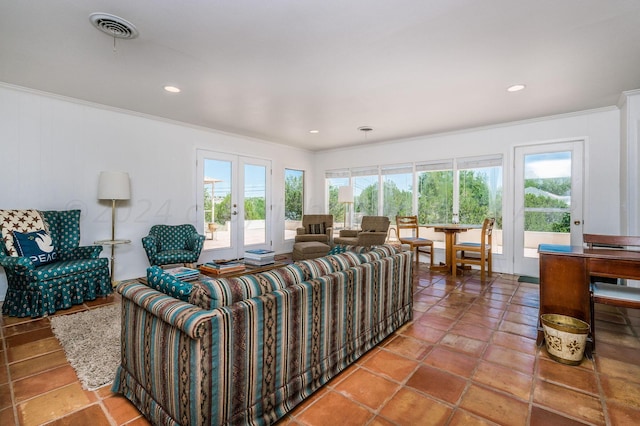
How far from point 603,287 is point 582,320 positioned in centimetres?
36

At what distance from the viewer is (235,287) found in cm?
149

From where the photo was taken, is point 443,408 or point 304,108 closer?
point 443,408

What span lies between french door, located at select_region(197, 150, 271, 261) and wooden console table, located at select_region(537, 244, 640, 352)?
4.65 m

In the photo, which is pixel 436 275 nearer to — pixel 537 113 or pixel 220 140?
pixel 537 113

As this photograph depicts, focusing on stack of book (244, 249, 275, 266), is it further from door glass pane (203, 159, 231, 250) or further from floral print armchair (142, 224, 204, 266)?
door glass pane (203, 159, 231, 250)

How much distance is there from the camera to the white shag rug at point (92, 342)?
199 cm

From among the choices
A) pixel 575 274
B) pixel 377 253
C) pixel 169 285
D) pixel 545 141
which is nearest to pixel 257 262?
pixel 377 253

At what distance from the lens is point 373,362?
216 cm

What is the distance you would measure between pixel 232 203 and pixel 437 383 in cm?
457

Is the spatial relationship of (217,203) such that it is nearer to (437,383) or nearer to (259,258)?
(259,258)

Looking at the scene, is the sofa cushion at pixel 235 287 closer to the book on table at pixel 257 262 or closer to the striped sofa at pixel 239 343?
the striped sofa at pixel 239 343

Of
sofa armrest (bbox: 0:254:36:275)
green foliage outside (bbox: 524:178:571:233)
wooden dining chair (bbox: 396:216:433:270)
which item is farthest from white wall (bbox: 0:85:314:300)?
green foliage outside (bbox: 524:178:571:233)

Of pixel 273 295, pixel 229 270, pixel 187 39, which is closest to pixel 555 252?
pixel 273 295

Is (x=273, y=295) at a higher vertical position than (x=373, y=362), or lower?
higher
